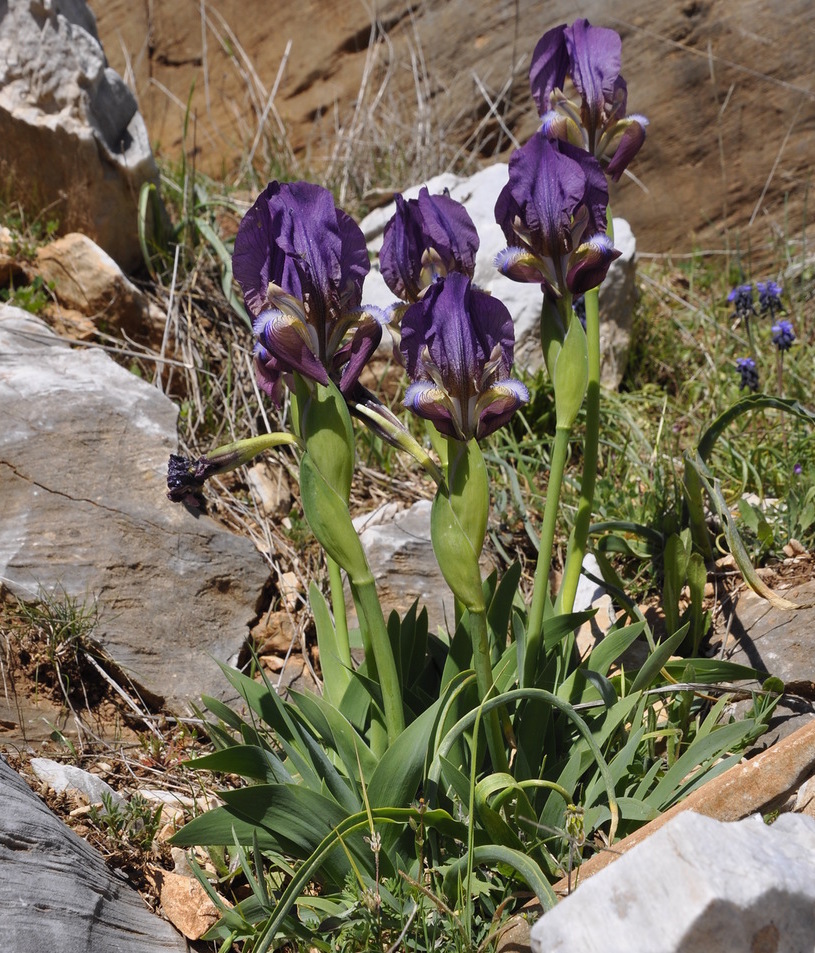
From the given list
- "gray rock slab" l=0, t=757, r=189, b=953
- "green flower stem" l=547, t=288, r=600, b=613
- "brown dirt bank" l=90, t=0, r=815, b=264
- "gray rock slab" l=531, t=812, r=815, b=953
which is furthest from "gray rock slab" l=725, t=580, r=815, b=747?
"brown dirt bank" l=90, t=0, r=815, b=264

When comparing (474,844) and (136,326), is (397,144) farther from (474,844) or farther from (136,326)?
(474,844)

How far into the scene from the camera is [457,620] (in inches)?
69.6

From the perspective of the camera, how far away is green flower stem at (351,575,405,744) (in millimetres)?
1467

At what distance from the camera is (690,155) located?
4.32 meters

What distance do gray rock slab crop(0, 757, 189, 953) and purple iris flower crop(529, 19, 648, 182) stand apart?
153cm

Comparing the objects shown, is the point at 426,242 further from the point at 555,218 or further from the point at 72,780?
the point at 72,780

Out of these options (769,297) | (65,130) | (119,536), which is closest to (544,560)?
(119,536)

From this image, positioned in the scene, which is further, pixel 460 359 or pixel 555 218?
pixel 555 218

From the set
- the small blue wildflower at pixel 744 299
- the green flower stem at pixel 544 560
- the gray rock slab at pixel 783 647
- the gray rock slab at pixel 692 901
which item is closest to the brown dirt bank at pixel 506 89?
the small blue wildflower at pixel 744 299

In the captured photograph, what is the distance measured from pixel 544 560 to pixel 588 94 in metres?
0.92

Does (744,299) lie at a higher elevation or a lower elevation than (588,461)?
higher

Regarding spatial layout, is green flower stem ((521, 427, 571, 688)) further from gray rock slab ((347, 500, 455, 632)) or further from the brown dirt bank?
the brown dirt bank

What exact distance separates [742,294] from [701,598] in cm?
152

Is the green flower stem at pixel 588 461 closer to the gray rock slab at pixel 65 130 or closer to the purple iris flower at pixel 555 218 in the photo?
the purple iris flower at pixel 555 218
